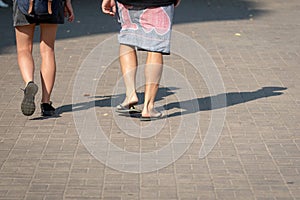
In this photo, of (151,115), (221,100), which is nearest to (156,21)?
(151,115)

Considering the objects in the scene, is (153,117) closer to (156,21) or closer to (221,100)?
(156,21)

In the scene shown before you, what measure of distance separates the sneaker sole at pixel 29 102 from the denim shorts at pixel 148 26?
3.22ft

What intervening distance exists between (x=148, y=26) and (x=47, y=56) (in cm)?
100

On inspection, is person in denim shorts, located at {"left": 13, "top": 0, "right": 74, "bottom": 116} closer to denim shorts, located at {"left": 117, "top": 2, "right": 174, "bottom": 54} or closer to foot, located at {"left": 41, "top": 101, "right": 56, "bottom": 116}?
foot, located at {"left": 41, "top": 101, "right": 56, "bottom": 116}

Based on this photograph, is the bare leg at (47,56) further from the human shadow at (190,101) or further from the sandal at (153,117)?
the sandal at (153,117)

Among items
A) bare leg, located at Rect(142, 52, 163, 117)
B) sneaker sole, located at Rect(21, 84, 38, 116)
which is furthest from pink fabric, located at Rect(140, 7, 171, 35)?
sneaker sole, located at Rect(21, 84, 38, 116)

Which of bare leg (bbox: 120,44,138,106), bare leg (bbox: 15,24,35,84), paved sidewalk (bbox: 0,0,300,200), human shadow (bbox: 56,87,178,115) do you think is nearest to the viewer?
paved sidewalk (bbox: 0,0,300,200)

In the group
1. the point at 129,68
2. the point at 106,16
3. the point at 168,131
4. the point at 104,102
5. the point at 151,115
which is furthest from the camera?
the point at 106,16

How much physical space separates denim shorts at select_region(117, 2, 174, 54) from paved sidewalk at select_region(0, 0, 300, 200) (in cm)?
70

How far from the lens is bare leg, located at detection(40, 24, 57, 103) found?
775 centimetres

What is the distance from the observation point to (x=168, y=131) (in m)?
7.46

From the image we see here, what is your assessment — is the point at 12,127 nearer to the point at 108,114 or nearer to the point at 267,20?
the point at 108,114

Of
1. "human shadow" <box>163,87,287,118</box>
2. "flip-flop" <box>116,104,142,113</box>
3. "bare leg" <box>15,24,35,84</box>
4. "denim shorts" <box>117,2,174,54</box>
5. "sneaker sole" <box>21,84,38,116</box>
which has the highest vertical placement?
"denim shorts" <box>117,2,174,54</box>

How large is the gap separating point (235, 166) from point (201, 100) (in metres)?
2.19
